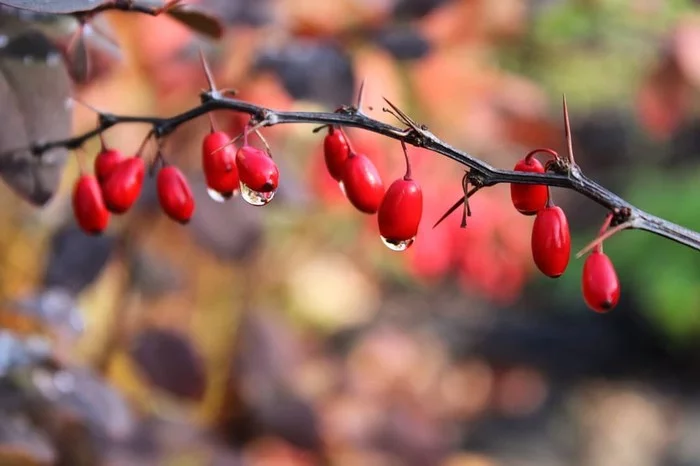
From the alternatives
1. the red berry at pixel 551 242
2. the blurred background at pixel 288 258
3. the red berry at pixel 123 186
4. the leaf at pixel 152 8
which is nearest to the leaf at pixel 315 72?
the blurred background at pixel 288 258

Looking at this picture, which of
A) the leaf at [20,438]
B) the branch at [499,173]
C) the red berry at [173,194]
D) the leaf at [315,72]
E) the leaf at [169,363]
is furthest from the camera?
the leaf at [169,363]

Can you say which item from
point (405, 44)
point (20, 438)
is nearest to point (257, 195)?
point (20, 438)

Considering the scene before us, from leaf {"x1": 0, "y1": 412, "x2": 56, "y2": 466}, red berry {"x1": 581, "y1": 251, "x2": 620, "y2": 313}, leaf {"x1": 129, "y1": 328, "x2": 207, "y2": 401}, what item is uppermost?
red berry {"x1": 581, "y1": 251, "x2": 620, "y2": 313}

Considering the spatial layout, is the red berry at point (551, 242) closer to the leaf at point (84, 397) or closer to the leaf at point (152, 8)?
the leaf at point (152, 8)

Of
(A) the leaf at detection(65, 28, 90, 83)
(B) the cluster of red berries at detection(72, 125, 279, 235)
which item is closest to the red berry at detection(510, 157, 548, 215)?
(B) the cluster of red berries at detection(72, 125, 279, 235)

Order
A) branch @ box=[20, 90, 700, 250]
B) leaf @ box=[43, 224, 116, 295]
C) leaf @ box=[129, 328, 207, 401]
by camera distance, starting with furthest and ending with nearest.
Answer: leaf @ box=[129, 328, 207, 401] → leaf @ box=[43, 224, 116, 295] → branch @ box=[20, 90, 700, 250]

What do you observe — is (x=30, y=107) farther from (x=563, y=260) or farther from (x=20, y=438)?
(x=563, y=260)

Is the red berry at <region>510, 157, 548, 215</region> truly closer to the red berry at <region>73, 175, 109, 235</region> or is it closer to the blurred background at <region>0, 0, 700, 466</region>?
the red berry at <region>73, 175, 109, 235</region>
